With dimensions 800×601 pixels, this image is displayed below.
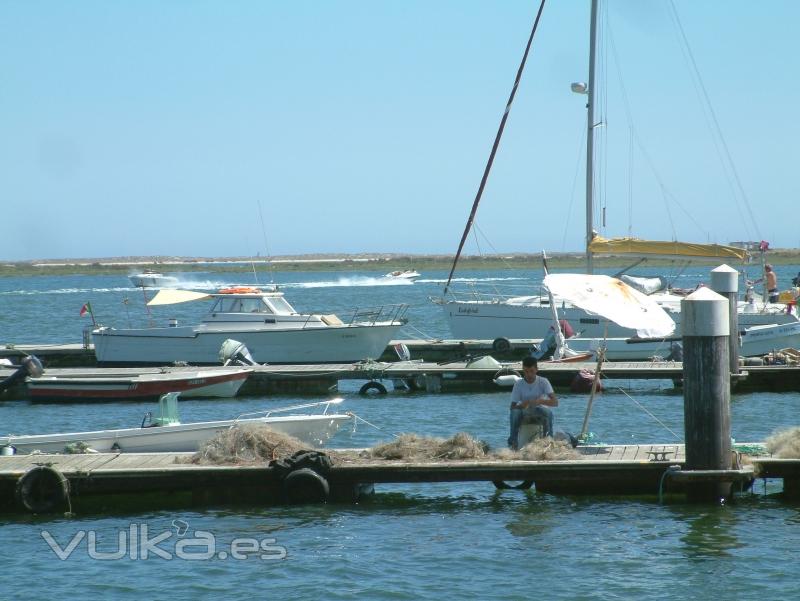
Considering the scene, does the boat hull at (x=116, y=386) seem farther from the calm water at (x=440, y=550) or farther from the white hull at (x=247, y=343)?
the calm water at (x=440, y=550)

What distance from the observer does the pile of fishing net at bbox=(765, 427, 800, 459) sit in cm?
1566

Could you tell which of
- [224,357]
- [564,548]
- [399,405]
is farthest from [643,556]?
[224,357]

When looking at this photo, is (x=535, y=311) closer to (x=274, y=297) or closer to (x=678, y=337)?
(x=678, y=337)

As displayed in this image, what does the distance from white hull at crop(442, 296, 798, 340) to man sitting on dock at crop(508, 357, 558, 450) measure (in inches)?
761

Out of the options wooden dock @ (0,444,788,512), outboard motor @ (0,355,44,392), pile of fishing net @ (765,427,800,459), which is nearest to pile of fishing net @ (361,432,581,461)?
wooden dock @ (0,444,788,512)

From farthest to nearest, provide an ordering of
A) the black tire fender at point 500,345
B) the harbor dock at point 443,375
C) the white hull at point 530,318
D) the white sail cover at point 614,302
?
the white hull at point 530,318 → the black tire fender at point 500,345 → the harbor dock at point 443,375 → the white sail cover at point 614,302

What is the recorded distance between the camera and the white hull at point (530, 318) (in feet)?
116

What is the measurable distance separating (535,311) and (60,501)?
2349 centimetres

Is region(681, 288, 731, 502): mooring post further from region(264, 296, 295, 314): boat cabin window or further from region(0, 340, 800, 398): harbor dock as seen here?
region(264, 296, 295, 314): boat cabin window

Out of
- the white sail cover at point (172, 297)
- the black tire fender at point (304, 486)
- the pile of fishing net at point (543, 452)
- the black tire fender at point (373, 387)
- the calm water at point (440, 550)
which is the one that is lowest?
the calm water at point (440, 550)

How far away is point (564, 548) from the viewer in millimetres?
14070

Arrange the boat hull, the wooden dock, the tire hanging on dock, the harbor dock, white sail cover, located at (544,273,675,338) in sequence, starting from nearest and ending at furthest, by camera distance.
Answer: the wooden dock < the tire hanging on dock < white sail cover, located at (544,273,675,338) < the boat hull < the harbor dock

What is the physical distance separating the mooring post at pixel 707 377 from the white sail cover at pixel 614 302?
1.40 m

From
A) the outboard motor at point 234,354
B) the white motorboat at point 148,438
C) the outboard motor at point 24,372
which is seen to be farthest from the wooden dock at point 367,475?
the outboard motor at point 234,354
